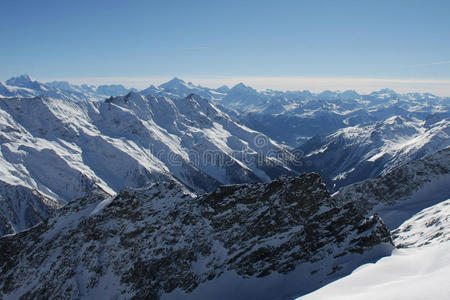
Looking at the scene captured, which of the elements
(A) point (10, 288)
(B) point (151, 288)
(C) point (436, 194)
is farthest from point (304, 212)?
(C) point (436, 194)

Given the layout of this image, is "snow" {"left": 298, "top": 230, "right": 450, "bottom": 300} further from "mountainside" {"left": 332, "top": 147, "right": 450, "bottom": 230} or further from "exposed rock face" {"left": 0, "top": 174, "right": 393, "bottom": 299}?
"mountainside" {"left": 332, "top": 147, "right": 450, "bottom": 230}

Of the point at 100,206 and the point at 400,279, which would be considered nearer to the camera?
the point at 400,279

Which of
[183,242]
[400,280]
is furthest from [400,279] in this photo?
[183,242]

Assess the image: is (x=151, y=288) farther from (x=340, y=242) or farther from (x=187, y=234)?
(x=340, y=242)

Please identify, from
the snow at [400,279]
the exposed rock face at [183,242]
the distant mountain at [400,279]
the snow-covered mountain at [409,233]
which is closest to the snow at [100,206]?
the exposed rock face at [183,242]

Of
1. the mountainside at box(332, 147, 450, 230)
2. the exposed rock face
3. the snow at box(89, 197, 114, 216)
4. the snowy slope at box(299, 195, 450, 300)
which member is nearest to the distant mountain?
the snowy slope at box(299, 195, 450, 300)

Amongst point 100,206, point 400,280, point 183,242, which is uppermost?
Answer: point 100,206

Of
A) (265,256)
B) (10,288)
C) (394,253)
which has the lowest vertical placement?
(10,288)

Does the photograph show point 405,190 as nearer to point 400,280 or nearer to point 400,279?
point 400,279

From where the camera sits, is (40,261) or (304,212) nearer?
(304,212)
